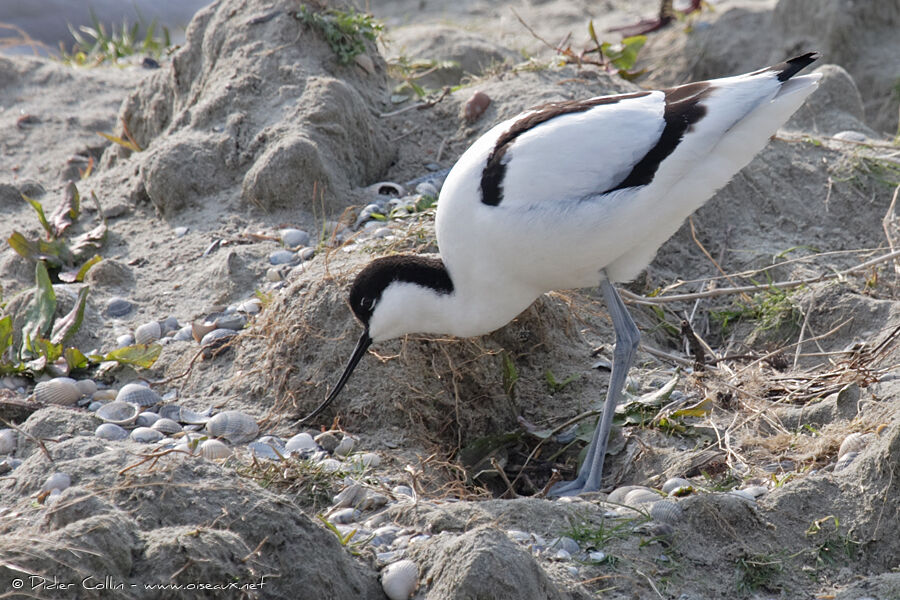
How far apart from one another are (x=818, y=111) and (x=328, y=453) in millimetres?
4209

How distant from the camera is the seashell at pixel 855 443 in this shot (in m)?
3.47

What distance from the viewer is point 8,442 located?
3.53 metres

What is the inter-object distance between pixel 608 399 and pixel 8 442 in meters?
2.19

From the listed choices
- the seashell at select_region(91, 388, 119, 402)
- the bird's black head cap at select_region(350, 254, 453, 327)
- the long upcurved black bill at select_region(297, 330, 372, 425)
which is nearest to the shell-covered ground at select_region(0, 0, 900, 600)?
the seashell at select_region(91, 388, 119, 402)

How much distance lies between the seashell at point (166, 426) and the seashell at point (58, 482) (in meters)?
0.98

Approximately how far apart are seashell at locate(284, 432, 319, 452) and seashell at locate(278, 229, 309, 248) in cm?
131

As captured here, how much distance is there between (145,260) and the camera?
501 cm

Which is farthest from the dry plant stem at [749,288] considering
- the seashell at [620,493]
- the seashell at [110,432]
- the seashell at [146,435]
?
the seashell at [110,432]

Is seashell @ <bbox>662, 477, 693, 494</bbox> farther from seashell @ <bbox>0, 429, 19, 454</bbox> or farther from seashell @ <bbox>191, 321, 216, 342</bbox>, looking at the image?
seashell @ <bbox>0, 429, 19, 454</bbox>

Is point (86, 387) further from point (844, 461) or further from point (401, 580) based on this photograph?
point (844, 461)

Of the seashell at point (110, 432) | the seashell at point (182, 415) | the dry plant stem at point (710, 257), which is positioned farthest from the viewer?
the dry plant stem at point (710, 257)

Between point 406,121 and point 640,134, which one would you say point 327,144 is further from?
point 640,134

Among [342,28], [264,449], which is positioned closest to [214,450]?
[264,449]

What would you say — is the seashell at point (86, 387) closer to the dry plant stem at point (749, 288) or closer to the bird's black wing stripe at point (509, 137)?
the bird's black wing stripe at point (509, 137)
